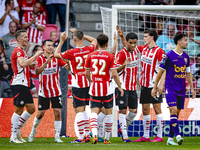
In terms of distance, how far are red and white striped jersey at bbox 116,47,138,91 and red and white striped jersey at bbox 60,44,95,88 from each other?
2.60 feet

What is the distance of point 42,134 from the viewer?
8.18 metres

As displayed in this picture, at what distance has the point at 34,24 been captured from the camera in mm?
10375

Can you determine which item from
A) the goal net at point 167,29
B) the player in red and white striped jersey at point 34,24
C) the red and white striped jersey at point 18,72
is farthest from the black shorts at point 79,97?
the player in red and white striped jersey at point 34,24

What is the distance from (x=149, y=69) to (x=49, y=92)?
2.15 meters

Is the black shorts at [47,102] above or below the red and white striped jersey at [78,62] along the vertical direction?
below

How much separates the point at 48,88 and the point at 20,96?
0.60 metres

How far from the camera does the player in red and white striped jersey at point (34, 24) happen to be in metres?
10.2

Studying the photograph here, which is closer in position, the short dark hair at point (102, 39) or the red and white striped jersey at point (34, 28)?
the short dark hair at point (102, 39)

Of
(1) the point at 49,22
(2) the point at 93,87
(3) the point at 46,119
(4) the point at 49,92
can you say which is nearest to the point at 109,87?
(2) the point at 93,87

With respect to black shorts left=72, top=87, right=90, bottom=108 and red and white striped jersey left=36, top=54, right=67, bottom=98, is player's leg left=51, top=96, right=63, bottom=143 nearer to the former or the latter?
red and white striped jersey left=36, top=54, right=67, bottom=98

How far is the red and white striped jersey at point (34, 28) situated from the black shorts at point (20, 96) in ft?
13.1

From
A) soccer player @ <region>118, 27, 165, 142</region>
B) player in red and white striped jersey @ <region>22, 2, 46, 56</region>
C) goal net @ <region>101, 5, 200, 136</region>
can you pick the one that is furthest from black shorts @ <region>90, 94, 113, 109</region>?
player in red and white striped jersey @ <region>22, 2, 46, 56</region>

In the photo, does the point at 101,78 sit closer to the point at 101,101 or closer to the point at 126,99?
the point at 101,101

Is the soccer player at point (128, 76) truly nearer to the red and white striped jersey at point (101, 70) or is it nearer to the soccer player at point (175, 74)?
the red and white striped jersey at point (101, 70)
